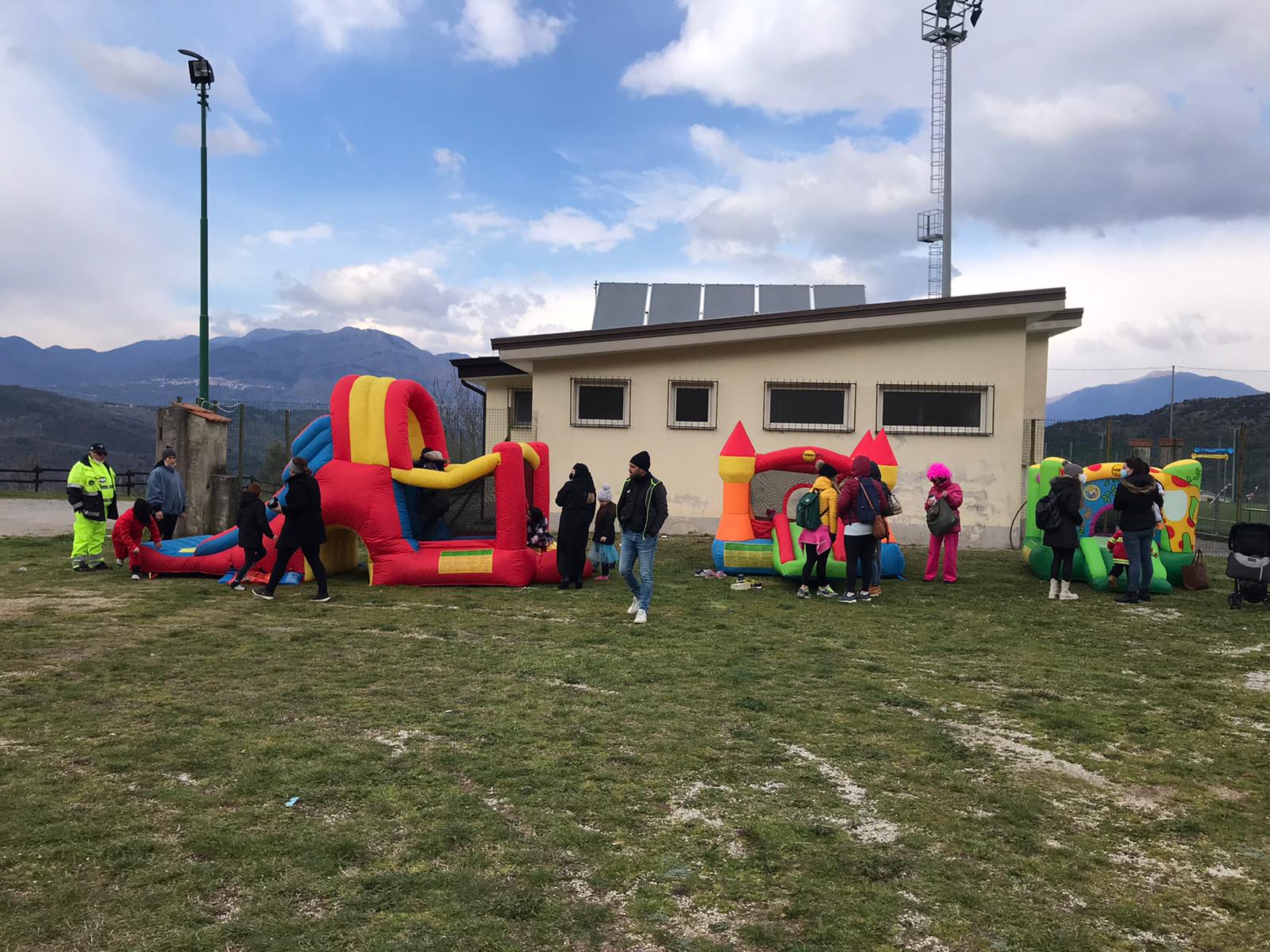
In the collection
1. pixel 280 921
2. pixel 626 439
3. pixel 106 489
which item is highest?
pixel 626 439

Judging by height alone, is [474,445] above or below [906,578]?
above

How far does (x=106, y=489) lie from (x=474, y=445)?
38.3ft

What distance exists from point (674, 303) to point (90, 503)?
47.8ft

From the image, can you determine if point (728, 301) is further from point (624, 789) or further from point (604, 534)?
point (624, 789)

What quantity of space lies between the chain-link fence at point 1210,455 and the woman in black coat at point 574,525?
9.28 metres

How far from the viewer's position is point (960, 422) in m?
16.4

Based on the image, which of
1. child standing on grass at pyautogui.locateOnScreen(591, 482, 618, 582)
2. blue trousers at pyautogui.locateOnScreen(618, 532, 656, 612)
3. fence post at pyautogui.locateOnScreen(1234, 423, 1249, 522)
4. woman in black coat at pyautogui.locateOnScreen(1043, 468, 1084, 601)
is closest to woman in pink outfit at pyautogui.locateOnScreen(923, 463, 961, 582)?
woman in black coat at pyautogui.locateOnScreen(1043, 468, 1084, 601)

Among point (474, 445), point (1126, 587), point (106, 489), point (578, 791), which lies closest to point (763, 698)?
point (578, 791)

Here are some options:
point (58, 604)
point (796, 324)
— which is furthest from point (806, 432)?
point (58, 604)

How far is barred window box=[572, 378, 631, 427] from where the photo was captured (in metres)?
17.0

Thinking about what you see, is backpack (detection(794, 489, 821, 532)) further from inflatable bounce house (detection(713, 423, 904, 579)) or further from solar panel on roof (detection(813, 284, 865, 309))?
solar panel on roof (detection(813, 284, 865, 309))

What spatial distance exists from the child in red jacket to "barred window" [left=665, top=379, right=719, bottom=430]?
8941 millimetres

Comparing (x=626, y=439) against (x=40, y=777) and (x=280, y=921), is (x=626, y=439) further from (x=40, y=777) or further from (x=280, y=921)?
(x=280, y=921)

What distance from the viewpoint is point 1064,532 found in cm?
1072
